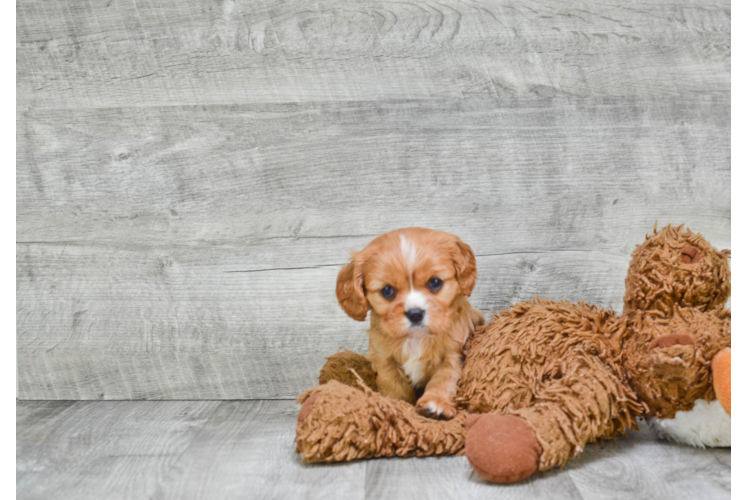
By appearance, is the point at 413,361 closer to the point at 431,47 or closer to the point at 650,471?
the point at 650,471

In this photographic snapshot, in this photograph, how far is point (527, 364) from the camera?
4.20ft

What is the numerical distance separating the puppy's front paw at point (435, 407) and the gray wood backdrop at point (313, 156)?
16.1 inches

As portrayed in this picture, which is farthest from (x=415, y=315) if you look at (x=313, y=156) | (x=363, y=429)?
(x=313, y=156)

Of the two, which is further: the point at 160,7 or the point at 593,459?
the point at 160,7

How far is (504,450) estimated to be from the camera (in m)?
1.10

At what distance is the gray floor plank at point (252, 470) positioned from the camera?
3.76ft

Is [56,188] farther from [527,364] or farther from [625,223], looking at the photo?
[625,223]

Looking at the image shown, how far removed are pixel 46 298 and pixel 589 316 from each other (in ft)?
4.32

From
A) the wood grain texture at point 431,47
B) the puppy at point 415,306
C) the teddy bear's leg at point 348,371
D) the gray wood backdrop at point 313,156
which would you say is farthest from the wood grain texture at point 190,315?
the wood grain texture at point 431,47

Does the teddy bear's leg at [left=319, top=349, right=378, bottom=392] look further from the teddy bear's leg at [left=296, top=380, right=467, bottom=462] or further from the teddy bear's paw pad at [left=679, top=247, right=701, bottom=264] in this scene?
the teddy bear's paw pad at [left=679, top=247, right=701, bottom=264]

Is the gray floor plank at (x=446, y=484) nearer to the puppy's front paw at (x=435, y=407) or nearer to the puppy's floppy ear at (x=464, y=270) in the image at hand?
the puppy's front paw at (x=435, y=407)

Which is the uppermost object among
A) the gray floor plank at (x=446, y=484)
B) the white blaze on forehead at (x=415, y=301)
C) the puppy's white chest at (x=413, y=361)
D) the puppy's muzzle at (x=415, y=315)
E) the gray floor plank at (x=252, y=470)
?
the white blaze on forehead at (x=415, y=301)

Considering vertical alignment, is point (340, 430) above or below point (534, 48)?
below

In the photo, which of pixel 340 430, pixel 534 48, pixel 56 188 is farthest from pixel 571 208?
pixel 56 188
